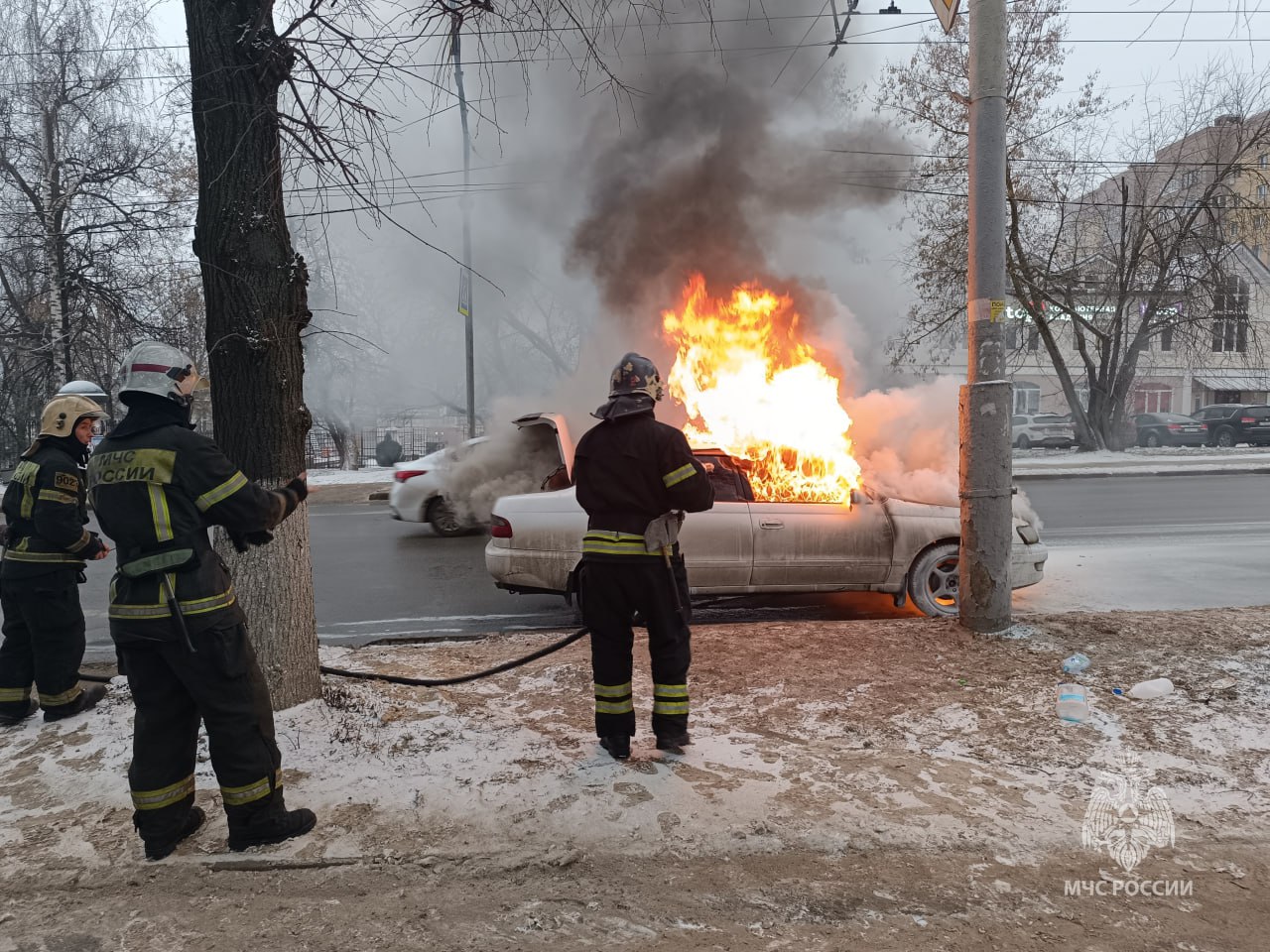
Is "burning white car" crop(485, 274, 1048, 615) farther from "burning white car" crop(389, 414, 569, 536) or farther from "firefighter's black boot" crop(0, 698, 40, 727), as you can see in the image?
"burning white car" crop(389, 414, 569, 536)

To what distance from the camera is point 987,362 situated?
4945 mm

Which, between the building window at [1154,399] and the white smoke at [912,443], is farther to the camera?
the building window at [1154,399]

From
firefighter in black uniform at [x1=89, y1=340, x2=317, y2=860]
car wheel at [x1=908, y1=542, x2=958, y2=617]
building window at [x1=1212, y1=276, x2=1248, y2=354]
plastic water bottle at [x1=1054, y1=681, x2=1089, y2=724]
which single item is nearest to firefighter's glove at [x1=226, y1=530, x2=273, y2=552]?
firefighter in black uniform at [x1=89, y1=340, x2=317, y2=860]

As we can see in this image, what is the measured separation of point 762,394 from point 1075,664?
375 cm

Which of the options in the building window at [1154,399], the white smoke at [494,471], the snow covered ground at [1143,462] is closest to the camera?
the white smoke at [494,471]

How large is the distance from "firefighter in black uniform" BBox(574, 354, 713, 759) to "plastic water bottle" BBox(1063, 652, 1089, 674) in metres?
2.34

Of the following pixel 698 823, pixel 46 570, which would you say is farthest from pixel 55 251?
pixel 698 823

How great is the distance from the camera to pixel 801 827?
2.90 m

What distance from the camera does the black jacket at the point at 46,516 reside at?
12.7ft

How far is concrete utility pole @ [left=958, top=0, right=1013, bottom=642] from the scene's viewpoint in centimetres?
490

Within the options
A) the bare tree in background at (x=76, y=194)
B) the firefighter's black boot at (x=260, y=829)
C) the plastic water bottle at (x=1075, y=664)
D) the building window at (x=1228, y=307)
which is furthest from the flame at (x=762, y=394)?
the building window at (x=1228, y=307)

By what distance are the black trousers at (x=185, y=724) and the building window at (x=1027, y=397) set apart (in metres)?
38.4

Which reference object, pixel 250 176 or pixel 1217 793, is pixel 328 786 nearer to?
pixel 250 176

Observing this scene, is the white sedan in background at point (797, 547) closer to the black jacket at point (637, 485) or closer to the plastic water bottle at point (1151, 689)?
the plastic water bottle at point (1151, 689)
